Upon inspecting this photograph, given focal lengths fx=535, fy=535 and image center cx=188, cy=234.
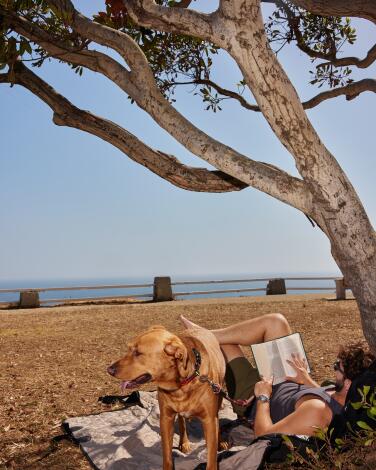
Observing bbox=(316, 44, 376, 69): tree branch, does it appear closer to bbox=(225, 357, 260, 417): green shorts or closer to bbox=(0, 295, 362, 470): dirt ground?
bbox=(0, 295, 362, 470): dirt ground

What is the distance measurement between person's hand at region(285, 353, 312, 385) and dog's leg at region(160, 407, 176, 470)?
54.0 inches

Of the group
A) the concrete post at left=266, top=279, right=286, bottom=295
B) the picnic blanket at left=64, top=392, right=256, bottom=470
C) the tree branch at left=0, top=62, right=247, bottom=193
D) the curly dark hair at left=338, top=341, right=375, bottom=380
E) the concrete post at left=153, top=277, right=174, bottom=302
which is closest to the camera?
the curly dark hair at left=338, top=341, right=375, bottom=380

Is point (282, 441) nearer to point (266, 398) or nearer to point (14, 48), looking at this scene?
point (266, 398)

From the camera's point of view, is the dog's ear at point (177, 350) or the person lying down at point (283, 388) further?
the person lying down at point (283, 388)

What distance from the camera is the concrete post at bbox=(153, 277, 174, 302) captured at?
2100cm

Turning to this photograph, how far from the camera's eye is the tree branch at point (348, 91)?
30.3 ft

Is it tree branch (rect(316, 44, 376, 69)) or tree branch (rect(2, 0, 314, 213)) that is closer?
tree branch (rect(2, 0, 314, 213))

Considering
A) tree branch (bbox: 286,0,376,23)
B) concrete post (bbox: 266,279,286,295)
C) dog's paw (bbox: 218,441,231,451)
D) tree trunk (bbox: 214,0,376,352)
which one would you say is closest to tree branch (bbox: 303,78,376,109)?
tree branch (bbox: 286,0,376,23)

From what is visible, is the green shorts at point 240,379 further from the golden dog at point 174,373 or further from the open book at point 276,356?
the golden dog at point 174,373

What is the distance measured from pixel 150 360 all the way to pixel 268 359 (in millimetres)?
1656

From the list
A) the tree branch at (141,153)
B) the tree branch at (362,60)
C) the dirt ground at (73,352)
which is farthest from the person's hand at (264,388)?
the tree branch at (362,60)

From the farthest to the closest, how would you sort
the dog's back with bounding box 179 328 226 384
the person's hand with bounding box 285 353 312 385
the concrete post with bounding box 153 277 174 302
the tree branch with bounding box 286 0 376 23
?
the concrete post with bounding box 153 277 174 302, the tree branch with bounding box 286 0 376 23, the person's hand with bounding box 285 353 312 385, the dog's back with bounding box 179 328 226 384

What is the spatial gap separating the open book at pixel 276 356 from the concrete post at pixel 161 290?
52.7ft

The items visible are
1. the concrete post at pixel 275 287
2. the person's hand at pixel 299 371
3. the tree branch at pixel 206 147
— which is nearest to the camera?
the person's hand at pixel 299 371
